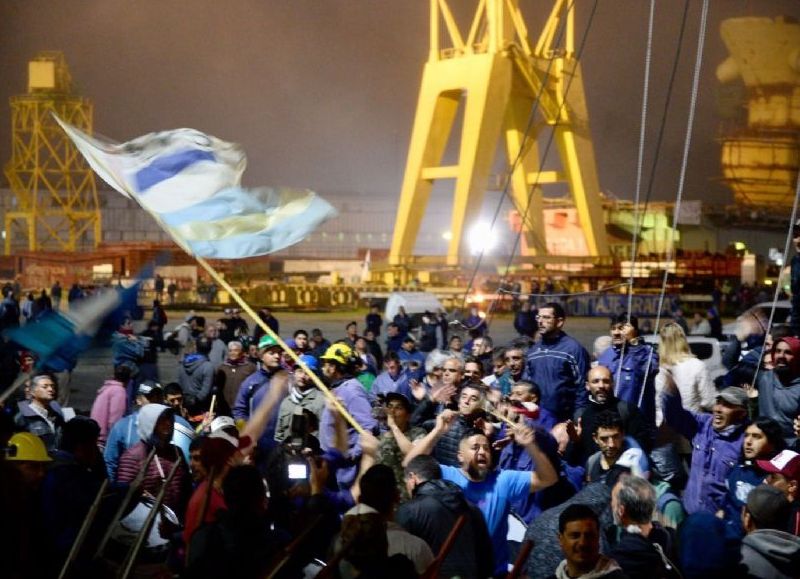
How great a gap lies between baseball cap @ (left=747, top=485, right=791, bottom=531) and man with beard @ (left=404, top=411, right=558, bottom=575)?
1005 mm

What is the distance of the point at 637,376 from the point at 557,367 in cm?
69

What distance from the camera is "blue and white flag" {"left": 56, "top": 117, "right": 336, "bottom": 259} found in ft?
20.8

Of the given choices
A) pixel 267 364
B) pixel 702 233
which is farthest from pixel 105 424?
pixel 702 233

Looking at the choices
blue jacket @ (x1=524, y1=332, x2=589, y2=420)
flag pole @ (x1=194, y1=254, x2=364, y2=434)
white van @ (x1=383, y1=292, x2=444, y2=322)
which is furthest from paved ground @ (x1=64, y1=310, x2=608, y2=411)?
blue jacket @ (x1=524, y1=332, x2=589, y2=420)

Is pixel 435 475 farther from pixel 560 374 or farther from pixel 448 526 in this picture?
pixel 560 374

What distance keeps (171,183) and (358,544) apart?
131 inches

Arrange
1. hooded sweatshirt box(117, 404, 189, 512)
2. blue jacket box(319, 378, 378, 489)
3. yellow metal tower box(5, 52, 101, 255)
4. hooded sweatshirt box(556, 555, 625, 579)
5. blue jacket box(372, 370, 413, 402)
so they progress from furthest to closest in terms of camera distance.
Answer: yellow metal tower box(5, 52, 101, 255), blue jacket box(372, 370, 413, 402), blue jacket box(319, 378, 378, 489), hooded sweatshirt box(117, 404, 189, 512), hooded sweatshirt box(556, 555, 625, 579)

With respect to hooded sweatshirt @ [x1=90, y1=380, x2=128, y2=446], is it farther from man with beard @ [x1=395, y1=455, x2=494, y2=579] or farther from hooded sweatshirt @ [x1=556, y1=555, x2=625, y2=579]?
hooded sweatshirt @ [x1=556, y1=555, x2=625, y2=579]

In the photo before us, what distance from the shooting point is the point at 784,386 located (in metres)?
7.01

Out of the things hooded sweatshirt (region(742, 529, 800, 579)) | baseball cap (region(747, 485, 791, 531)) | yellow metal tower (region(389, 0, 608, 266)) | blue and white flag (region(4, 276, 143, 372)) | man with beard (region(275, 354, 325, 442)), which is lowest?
hooded sweatshirt (region(742, 529, 800, 579))

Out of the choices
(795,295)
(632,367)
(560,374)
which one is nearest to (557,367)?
(560,374)

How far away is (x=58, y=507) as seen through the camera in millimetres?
4461

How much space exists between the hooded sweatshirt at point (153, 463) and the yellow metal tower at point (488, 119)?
29601 mm

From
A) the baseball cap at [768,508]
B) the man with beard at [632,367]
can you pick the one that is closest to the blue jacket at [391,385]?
the man with beard at [632,367]
